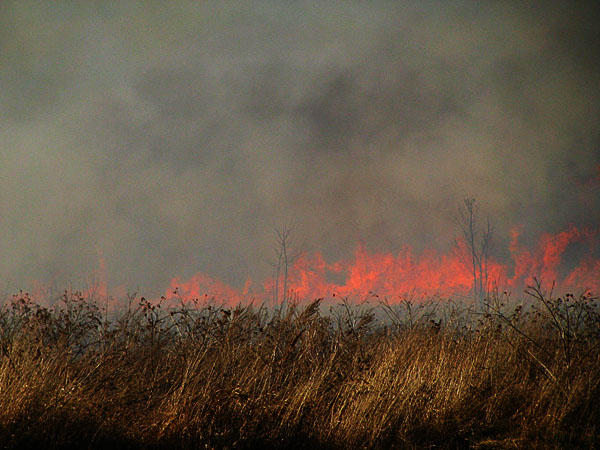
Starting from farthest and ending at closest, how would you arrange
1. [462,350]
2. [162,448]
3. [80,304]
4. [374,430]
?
[80,304], [462,350], [374,430], [162,448]

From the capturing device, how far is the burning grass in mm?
4977

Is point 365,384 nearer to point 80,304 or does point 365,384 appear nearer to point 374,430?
point 374,430

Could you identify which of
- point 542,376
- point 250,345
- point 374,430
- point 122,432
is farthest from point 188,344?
point 542,376

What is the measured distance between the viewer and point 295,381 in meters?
6.54

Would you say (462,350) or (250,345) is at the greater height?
(462,350)

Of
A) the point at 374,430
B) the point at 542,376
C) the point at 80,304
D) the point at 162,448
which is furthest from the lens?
the point at 80,304

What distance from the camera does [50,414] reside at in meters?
4.89

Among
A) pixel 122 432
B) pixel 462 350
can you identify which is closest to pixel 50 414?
pixel 122 432

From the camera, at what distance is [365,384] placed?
235 inches

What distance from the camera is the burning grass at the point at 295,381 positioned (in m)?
4.98

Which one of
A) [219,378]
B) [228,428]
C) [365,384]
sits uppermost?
[365,384]

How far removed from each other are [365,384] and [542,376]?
8.97 feet

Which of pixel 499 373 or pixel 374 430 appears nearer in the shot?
pixel 374 430

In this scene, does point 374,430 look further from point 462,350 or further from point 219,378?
point 462,350
